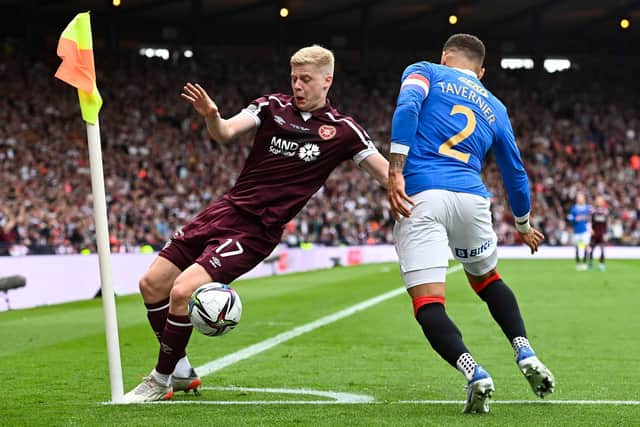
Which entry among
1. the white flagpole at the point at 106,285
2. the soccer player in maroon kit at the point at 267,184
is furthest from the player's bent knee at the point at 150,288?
the white flagpole at the point at 106,285

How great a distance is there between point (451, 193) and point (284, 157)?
105 centimetres

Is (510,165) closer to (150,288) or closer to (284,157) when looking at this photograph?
(284,157)

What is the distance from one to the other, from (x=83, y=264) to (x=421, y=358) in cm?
1127

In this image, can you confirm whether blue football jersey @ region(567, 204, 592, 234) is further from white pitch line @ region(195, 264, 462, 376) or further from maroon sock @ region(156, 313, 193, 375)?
maroon sock @ region(156, 313, 193, 375)

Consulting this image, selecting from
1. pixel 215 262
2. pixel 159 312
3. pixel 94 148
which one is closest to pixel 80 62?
pixel 94 148

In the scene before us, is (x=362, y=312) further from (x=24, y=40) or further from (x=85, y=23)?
(x=24, y=40)

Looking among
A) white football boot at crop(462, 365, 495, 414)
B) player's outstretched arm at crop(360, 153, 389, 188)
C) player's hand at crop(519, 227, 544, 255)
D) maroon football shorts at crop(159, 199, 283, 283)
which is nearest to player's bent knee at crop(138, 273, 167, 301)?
maroon football shorts at crop(159, 199, 283, 283)

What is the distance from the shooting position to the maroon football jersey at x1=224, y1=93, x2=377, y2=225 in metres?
6.52

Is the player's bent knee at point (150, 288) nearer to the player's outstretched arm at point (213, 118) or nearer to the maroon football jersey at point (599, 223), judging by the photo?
the player's outstretched arm at point (213, 118)

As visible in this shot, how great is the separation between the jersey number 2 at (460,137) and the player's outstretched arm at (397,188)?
1.19 feet

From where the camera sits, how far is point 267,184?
653 centimetres

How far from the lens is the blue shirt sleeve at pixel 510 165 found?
6566 millimetres

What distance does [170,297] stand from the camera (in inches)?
252

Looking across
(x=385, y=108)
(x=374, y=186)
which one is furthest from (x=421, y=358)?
(x=385, y=108)
